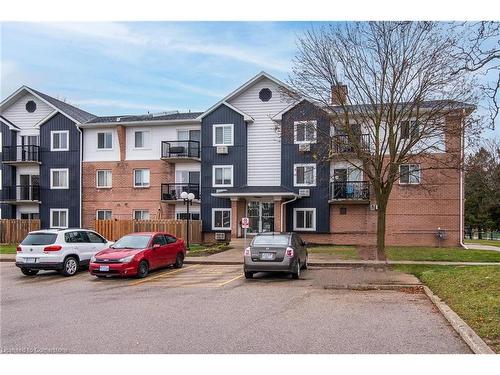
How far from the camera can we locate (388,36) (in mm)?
17000

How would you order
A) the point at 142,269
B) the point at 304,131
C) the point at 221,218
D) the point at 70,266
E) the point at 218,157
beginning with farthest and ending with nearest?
the point at 218,157
the point at 221,218
the point at 304,131
the point at 70,266
the point at 142,269

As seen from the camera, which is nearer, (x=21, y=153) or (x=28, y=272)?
(x=28, y=272)

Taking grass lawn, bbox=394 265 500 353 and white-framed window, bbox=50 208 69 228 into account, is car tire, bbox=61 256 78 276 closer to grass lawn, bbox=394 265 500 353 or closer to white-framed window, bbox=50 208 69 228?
Result: grass lawn, bbox=394 265 500 353

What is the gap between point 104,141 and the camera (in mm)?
31641

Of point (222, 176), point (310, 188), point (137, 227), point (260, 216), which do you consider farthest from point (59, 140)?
point (310, 188)

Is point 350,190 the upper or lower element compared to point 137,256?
upper

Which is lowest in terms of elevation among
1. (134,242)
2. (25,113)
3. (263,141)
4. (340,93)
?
(134,242)

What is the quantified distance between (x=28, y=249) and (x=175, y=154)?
15.5m

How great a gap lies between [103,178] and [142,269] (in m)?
18.4

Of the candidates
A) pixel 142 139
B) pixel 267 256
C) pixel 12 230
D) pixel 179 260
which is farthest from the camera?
pixel 142 139

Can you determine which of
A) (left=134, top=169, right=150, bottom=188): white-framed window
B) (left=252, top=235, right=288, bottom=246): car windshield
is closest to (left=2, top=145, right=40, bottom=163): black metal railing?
(left=134, top=169, right=150, bottom=188): white-framed window

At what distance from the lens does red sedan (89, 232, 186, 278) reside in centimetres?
1427

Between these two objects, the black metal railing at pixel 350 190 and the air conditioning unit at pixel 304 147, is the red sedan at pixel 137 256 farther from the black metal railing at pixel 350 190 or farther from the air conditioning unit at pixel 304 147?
the black metal railing at pixel 350 190

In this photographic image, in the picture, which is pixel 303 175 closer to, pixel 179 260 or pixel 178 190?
pixel 178 190
